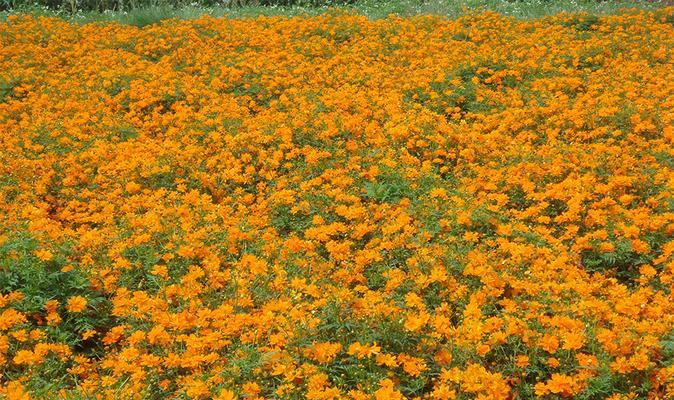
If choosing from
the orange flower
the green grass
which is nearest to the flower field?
the orange flower

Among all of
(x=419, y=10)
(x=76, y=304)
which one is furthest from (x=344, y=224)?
(x=419, y=10)

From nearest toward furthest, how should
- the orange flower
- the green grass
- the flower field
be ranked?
the flower field, the orange flower, the green grass

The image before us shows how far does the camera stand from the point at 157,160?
5742 mm

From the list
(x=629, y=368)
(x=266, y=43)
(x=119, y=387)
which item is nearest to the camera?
(x=629, y=368)

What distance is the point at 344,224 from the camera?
15.8ft

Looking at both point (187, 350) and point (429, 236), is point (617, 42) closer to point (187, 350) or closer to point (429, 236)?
point (429, 236)

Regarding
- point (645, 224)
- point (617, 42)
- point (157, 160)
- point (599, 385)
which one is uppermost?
point (617, 42)

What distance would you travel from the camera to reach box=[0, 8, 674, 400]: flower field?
3.28 metres

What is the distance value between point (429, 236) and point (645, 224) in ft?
4.78

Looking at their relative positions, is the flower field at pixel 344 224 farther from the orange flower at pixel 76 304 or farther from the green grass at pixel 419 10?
the green grass at pixel 419 10

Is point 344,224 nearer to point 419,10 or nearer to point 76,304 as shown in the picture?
point 76,304

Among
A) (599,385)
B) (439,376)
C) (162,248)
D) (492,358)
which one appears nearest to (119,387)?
(162,248)

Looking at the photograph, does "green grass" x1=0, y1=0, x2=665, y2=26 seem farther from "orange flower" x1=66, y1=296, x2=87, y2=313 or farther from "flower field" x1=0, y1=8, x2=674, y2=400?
"orange flower" x1=66, y1=296, x2=87, y2=313

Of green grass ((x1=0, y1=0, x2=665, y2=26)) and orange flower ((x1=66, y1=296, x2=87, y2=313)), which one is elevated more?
green grass ((x1=0, y1=0, x2=665, y2=26))
